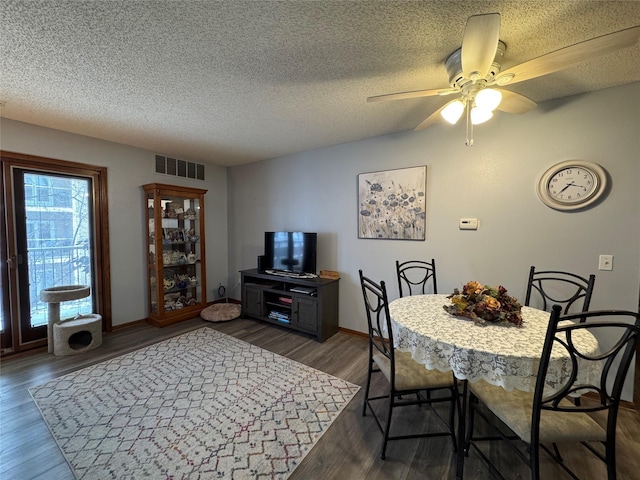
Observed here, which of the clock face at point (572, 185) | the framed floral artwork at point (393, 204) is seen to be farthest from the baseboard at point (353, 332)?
the clock face at point (572, 185)

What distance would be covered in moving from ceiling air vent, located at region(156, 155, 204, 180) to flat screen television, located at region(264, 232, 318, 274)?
1633 millimetres

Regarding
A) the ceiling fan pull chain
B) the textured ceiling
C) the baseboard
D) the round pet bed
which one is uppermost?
the textured ceiling

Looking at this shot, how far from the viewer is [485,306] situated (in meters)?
1.54

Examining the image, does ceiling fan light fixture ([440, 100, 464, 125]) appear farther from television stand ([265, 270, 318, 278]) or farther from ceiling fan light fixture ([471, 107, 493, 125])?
television stand ([265, 270, 318, 278])

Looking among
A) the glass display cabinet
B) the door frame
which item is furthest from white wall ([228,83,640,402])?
the door frame

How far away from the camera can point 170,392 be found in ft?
7.03

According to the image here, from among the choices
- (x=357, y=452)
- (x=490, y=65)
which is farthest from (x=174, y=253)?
(x=490, y=65)

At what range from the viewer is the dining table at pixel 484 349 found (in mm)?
1200

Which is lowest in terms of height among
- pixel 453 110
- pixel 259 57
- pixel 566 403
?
pixel 566 403

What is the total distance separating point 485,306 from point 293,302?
2207 mm

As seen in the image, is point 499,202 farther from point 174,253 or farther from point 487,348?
point 174,253

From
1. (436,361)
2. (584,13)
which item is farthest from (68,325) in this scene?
(584,13)

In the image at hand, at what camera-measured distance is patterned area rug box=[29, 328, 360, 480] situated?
1.51 m

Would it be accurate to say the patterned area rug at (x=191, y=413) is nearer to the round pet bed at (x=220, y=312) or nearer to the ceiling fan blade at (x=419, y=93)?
the round pet bed at (x=220, y=312)
